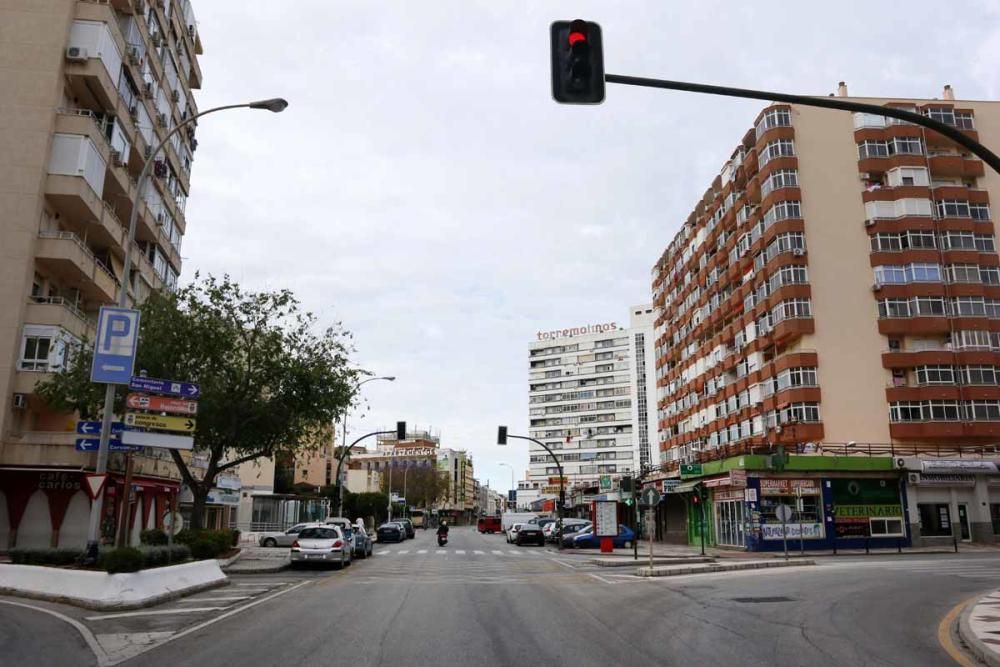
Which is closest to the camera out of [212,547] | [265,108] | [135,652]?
[135,652]

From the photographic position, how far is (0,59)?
3059 centimetres

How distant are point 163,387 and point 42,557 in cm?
480

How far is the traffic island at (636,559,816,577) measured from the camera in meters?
23.4

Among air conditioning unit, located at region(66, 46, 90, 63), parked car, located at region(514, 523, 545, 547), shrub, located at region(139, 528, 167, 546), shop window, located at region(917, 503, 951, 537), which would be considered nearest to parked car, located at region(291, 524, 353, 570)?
shrub, located at region(139, 528, 167, 546)

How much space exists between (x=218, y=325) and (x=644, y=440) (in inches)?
4511

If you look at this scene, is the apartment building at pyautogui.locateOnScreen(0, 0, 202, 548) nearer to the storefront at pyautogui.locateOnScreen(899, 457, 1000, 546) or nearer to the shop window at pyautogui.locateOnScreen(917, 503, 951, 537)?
the storefront at pyautogui.locateOnScreen(899, 457, 1000, 546)

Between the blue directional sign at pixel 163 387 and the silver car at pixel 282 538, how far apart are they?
23.6 metres

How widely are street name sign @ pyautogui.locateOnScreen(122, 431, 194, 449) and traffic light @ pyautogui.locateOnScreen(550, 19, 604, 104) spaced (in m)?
12.8

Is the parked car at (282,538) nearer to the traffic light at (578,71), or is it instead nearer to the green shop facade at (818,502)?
the green shop facade at (818,502)

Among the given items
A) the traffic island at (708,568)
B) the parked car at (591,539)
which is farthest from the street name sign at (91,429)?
the parked car at (591,539)

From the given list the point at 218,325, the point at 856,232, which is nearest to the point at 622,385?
the point at 856,232

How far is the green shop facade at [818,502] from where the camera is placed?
39062 millimetres

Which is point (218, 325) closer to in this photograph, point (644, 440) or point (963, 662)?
point (963, 662)

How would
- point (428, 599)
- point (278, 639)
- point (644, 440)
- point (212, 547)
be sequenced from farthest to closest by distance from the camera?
point (644, 440) → point (212, 547) → point (428, 599) → point (278, 639)
